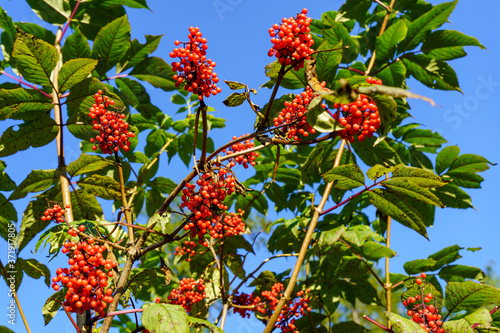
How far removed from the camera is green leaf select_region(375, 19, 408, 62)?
317 cm

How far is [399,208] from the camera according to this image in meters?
2.32

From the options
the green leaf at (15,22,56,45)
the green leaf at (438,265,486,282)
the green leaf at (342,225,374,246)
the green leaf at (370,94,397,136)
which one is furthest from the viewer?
the green leaf at (438,265,486,282)

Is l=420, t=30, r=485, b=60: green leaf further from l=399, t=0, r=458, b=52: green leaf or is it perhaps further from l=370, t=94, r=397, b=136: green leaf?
l=370, t=94, r=397, b=136: green leaf

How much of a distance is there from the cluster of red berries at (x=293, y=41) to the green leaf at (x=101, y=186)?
1403mm

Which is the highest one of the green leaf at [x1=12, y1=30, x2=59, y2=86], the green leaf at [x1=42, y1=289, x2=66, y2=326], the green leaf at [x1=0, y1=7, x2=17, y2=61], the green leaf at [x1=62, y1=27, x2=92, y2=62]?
the green leaf at [x1=0, y1=7, x2=17, y2=61]

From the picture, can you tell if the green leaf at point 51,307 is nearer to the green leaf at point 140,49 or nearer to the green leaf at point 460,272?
the green leaf at point 140,49

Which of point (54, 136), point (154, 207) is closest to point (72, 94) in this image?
point (54, 136)

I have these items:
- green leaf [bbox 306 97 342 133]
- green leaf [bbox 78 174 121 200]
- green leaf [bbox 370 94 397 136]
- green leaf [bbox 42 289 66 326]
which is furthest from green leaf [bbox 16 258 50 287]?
green leaf [bbox 370 94 397 136]

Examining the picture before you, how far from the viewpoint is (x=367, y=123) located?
63.3 inches

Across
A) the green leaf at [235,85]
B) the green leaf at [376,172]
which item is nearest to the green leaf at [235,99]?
the green leaf at [235,85]

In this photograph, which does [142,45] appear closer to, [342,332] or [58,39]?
[58,39]

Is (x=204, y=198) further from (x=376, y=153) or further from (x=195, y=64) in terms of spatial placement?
(x=376, y=153)

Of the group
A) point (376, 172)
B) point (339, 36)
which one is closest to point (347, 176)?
point (376, 172)

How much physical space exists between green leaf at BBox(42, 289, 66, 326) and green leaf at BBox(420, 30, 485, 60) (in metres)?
3.20
